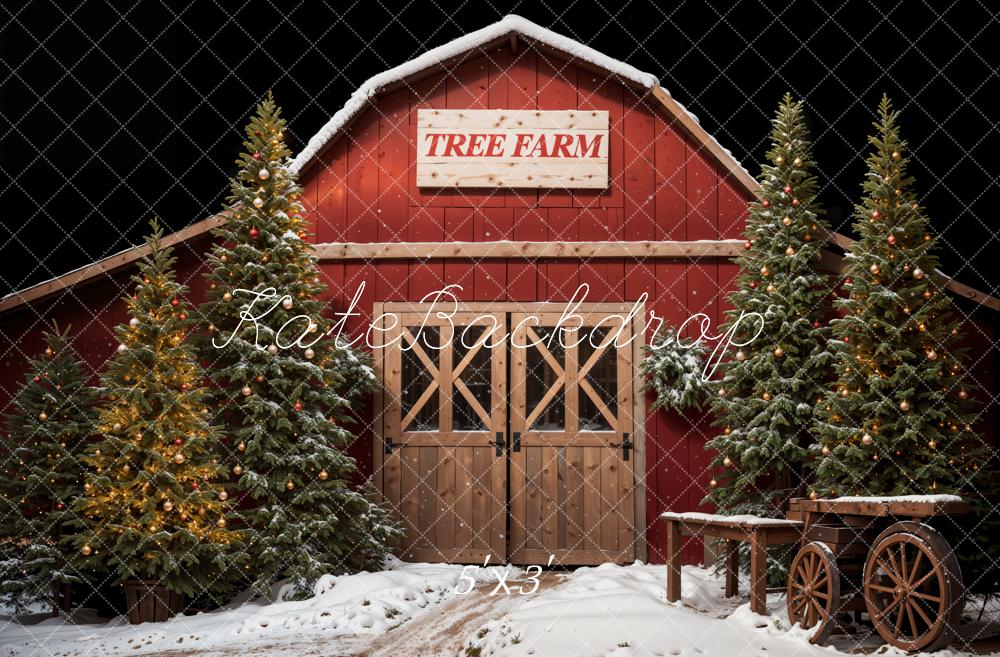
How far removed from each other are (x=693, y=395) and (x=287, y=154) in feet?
15.1

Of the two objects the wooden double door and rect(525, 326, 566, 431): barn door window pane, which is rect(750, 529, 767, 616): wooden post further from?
rect(525, 326, 566, 431): barn door window pane

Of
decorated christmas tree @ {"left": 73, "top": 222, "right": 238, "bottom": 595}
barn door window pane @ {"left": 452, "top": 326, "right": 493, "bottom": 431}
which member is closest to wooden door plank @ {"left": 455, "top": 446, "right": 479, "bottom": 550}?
barn door window pane @ {"left": 452, "top": 326, "right": 493, "bottom": 431}

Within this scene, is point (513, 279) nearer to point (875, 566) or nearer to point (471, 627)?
point (471, 627)

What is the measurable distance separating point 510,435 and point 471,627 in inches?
116

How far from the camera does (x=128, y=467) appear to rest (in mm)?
8078

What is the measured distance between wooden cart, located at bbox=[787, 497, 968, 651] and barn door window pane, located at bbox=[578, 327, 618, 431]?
2850 millimetres

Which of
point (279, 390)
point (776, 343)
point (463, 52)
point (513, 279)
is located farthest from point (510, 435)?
point (463, 52)

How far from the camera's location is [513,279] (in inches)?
400

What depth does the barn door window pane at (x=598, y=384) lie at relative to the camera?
9.97m

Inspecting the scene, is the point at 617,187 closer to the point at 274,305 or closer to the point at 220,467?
the point at 274,305

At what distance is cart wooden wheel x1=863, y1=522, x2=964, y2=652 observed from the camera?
5941 mm

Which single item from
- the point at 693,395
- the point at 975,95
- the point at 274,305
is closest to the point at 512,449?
the point at 693,395

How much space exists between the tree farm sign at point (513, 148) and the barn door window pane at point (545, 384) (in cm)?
164

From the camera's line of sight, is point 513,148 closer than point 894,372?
No
